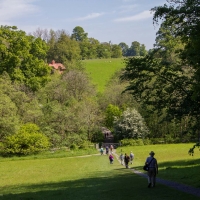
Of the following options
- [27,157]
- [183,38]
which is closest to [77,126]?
[27,157]

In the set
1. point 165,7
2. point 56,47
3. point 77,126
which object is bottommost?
point 77,126

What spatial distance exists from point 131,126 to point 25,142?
2033 centimetres

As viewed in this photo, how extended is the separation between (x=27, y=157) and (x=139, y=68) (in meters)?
34.4

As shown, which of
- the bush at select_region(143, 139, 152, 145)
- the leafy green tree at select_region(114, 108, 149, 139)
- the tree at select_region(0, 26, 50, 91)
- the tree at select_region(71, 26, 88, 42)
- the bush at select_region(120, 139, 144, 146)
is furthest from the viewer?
the tree at select_region(71, 26, 88, 42)

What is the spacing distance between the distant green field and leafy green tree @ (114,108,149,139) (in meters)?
32.5

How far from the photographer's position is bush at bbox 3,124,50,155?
A: 1941 inches

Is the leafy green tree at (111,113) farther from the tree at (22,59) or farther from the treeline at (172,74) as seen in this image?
the treeline at (172,74)

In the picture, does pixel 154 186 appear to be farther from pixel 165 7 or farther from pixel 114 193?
pixel 165 7

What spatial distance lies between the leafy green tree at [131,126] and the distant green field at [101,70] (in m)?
32.5

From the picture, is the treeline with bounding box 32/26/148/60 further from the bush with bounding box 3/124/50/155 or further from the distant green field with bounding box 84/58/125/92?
the bush with bounding box 3/124/50/155

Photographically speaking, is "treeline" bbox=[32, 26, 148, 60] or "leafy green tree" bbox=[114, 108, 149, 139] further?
"treeline" bbox=[32, 26, 148, 60]

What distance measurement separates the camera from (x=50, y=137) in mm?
54562

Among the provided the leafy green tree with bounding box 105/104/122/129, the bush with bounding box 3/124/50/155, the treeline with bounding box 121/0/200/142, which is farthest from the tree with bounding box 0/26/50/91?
the treeline with bounding box 121/0/200/142

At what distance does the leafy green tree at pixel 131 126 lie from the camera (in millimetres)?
61519
